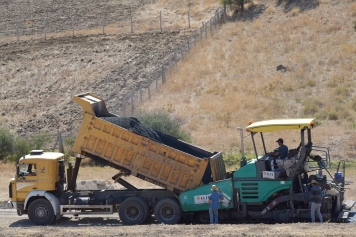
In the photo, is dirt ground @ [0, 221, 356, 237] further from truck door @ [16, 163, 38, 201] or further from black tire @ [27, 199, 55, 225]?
truck door @ [16, 163, 38, 201]

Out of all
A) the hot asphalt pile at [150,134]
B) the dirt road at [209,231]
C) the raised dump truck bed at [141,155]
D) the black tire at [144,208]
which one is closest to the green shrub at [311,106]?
the hot asphalt pile at [150,134]

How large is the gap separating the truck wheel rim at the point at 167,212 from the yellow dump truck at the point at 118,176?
0.03 meters

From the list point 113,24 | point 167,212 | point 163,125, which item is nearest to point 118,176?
point 167,212

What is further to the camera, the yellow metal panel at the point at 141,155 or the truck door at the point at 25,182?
the truck door at the point at 25,182

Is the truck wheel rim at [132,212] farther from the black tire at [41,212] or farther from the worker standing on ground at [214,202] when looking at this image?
the worker standing on ground at [214,202]

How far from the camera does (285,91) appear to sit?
4172 centimetres

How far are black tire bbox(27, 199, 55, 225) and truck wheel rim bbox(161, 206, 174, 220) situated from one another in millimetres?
3237

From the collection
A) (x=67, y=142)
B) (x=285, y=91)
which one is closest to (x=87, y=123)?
(x=67, y=142)

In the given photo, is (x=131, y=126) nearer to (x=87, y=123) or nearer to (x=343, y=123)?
(x=87, y=123)

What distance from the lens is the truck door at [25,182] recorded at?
18.9m

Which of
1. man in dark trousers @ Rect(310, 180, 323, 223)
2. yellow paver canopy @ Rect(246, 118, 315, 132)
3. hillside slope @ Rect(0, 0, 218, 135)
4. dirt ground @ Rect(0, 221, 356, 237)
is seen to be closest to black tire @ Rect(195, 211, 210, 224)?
dirt ground @ Rect(0, 221, 356, 237)

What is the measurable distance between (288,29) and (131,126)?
110 ft

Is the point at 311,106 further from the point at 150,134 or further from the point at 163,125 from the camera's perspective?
the point at 150,134

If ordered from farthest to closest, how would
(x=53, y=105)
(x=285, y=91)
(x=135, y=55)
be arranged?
(x=135, y=55) < (x=53, y=105) < (x=285, y=91)
